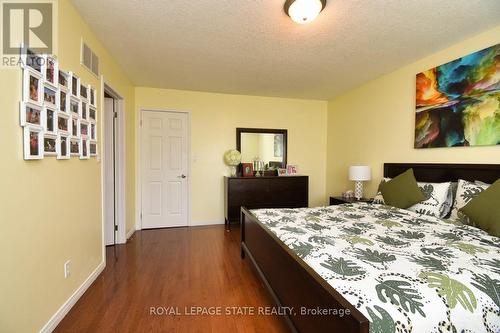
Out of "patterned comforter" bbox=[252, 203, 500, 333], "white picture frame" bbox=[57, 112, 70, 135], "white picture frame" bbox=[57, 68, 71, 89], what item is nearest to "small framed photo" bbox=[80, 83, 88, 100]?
"white picture frame" bbox=[57, 68, 71, 89]

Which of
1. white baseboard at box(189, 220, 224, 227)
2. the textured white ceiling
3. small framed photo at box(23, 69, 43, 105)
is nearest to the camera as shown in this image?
small framed photo at box(23, 69, 43, 105)

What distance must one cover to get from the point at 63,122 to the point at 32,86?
380 millimetres

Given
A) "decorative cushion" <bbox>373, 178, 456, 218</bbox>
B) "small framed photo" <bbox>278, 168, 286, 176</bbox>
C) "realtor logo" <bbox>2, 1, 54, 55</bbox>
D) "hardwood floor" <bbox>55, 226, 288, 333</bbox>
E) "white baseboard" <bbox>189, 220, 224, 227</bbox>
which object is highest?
"realtor logo" <bbox>2, 1, 54, 55</bbox>

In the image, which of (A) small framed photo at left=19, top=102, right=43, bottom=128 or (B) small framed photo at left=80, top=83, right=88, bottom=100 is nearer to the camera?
(A) small framed photo at left=19, top=102, right=43, bottom=128

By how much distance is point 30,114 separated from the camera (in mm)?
1395

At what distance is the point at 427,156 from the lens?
274cm

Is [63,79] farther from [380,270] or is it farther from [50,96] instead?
[380,270]

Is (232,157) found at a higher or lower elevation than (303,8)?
lower

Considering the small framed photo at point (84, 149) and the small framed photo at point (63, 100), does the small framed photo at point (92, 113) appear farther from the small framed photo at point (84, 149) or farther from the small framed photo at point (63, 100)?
the small framed photo at point (63, 100)

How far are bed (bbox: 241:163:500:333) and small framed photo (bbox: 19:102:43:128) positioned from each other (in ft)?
5.81

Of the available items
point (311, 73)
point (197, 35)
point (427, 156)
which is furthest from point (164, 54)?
point (427, 156)

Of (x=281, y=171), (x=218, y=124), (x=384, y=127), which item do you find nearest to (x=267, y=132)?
(x=281, y=171)

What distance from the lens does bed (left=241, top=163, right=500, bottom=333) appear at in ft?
3.00

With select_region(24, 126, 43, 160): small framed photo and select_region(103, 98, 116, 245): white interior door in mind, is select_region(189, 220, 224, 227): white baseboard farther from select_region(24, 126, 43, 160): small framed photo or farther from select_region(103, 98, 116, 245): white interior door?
select_region(24, 126, 43, 160): small framed photo
